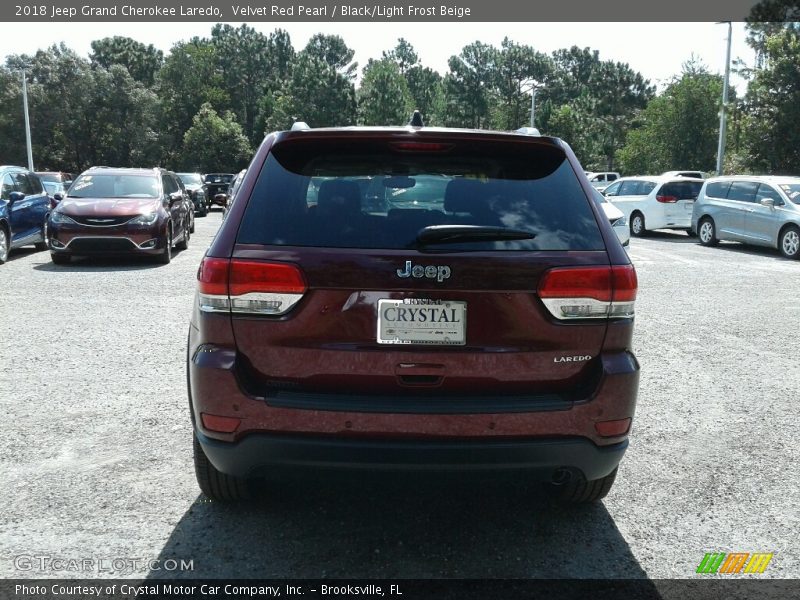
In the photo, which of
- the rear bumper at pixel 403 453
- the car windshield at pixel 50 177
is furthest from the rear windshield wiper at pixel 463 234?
the car windshield at pixel 50 177

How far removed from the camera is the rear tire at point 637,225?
22.1 m

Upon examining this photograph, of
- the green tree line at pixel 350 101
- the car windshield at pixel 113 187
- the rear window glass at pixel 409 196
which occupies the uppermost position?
the green tree line at pixel 350 101

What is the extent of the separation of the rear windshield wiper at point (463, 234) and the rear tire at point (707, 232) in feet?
57.4

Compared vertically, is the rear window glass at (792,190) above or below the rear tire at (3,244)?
above

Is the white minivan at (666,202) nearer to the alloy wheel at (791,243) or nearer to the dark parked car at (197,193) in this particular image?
the alloy wheel at (791,243)

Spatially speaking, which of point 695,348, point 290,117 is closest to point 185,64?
point 290,117

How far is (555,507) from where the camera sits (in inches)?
151

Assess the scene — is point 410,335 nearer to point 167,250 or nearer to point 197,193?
point 167,250

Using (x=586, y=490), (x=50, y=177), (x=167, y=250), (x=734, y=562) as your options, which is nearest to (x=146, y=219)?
(x=167, y=250)

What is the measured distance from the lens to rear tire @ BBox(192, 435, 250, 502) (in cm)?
352

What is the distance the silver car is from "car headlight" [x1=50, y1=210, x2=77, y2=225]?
14050 millimetres

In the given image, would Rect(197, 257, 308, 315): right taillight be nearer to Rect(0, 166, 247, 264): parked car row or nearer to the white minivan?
Rect(0, 166, 247, 264): parked car row

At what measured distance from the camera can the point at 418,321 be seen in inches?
117

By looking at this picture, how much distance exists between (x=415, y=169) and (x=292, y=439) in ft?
4.04
